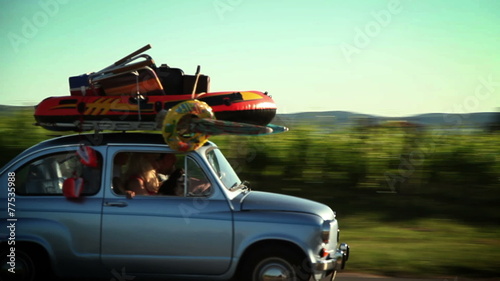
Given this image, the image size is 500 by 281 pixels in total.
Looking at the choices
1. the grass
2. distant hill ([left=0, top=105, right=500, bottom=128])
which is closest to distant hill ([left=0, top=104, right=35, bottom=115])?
distant hill ([left=0, top=105, right=500, bottom=128])

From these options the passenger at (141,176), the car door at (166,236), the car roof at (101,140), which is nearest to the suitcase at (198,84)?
the car roof at (101,140)

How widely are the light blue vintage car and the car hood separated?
0.02 metres

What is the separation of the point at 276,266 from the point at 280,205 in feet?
2.02

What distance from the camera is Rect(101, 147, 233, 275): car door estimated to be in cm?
627

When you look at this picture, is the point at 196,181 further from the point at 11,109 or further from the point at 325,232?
the point at 11,109

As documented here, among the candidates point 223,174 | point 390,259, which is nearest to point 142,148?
point 223,174

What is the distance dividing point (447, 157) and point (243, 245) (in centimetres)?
823

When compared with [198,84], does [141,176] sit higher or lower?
lower

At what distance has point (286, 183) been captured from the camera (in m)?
13.6

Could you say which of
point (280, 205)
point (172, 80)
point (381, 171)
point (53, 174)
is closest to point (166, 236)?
point (280, 205)

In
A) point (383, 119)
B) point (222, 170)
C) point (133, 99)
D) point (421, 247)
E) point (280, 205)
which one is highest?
point (133, 99)

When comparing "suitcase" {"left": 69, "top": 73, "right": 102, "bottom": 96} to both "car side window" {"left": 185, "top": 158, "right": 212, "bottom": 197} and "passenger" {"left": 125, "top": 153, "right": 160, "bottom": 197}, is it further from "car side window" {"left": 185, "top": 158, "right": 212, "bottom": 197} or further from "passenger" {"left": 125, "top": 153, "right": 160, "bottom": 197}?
"car side window" {"left": 185, "top": 158, "right": 212, "bottom": 197}

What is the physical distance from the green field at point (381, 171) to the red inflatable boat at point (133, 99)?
4358mm

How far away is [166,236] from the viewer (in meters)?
6.29
